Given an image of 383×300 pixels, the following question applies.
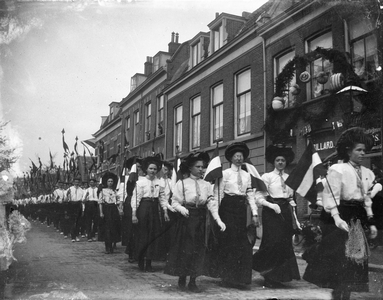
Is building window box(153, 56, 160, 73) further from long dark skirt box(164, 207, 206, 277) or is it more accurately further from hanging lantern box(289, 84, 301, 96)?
long dark skirt box(164, 207, 206, 277)

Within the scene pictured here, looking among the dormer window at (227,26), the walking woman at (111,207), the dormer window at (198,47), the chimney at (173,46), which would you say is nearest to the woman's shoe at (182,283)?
the walking woman at (111,207)

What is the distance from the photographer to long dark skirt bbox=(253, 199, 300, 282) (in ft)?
19.1

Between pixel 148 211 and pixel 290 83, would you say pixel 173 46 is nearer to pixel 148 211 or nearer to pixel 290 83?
pixel 290 83

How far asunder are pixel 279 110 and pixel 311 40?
2.15 meters

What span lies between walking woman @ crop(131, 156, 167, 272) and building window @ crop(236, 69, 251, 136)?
793 centimetres

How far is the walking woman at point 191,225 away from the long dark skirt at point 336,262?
1423mm

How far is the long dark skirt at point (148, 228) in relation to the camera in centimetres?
742

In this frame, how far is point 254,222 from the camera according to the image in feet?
19.4

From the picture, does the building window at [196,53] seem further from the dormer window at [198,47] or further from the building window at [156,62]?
the building window at [156,62]

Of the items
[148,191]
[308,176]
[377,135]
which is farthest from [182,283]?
[377,135]

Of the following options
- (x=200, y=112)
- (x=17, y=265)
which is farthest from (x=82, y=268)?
(x=200, y=112)

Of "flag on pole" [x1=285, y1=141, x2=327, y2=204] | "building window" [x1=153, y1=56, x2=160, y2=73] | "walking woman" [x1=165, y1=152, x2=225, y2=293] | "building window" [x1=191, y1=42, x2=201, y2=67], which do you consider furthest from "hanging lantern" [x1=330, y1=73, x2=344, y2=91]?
"building window" [x1=153, y1=56, x2=160, y2=73]

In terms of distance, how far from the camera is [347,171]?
14.9 ft

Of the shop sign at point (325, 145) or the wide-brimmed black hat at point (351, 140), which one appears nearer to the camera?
the wide-brimmed black hat at point (351, 140)
